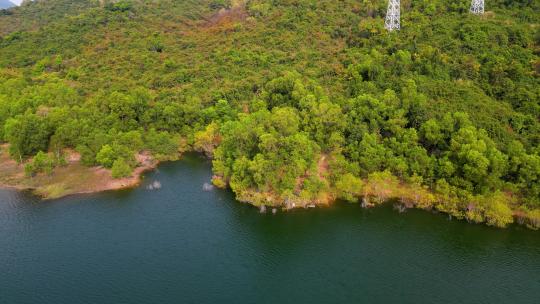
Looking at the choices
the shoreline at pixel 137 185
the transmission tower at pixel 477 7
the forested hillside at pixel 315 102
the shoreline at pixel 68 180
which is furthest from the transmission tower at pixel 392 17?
the shoreline at pixel 68 180

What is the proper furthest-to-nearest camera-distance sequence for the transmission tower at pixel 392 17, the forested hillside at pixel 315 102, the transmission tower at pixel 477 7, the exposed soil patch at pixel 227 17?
the exposed soil patch at pixel 227 17 < the transmission tower at pixel 392 17 < the transmission tower at pixel 477 7 < the forested hillside at pixel 315 102

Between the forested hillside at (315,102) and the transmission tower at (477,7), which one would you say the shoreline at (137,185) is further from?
the transmission tower at (477,7)

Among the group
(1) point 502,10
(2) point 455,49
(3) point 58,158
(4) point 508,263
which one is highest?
(1) point 502,10

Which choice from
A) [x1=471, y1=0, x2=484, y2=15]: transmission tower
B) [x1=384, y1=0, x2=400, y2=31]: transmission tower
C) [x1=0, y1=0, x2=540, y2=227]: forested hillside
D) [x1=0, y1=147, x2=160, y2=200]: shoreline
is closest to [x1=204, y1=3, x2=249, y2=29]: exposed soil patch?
[x1=0, y1=0, x2=540, y2=227]: forested hillside

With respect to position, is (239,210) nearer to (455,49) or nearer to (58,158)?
(58,158)

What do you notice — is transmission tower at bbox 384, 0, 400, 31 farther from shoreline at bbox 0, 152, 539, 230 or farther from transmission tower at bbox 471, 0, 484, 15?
shoreline at bbox 0, 152, 539, 230

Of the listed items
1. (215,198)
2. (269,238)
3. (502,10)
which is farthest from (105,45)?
(502,10)
